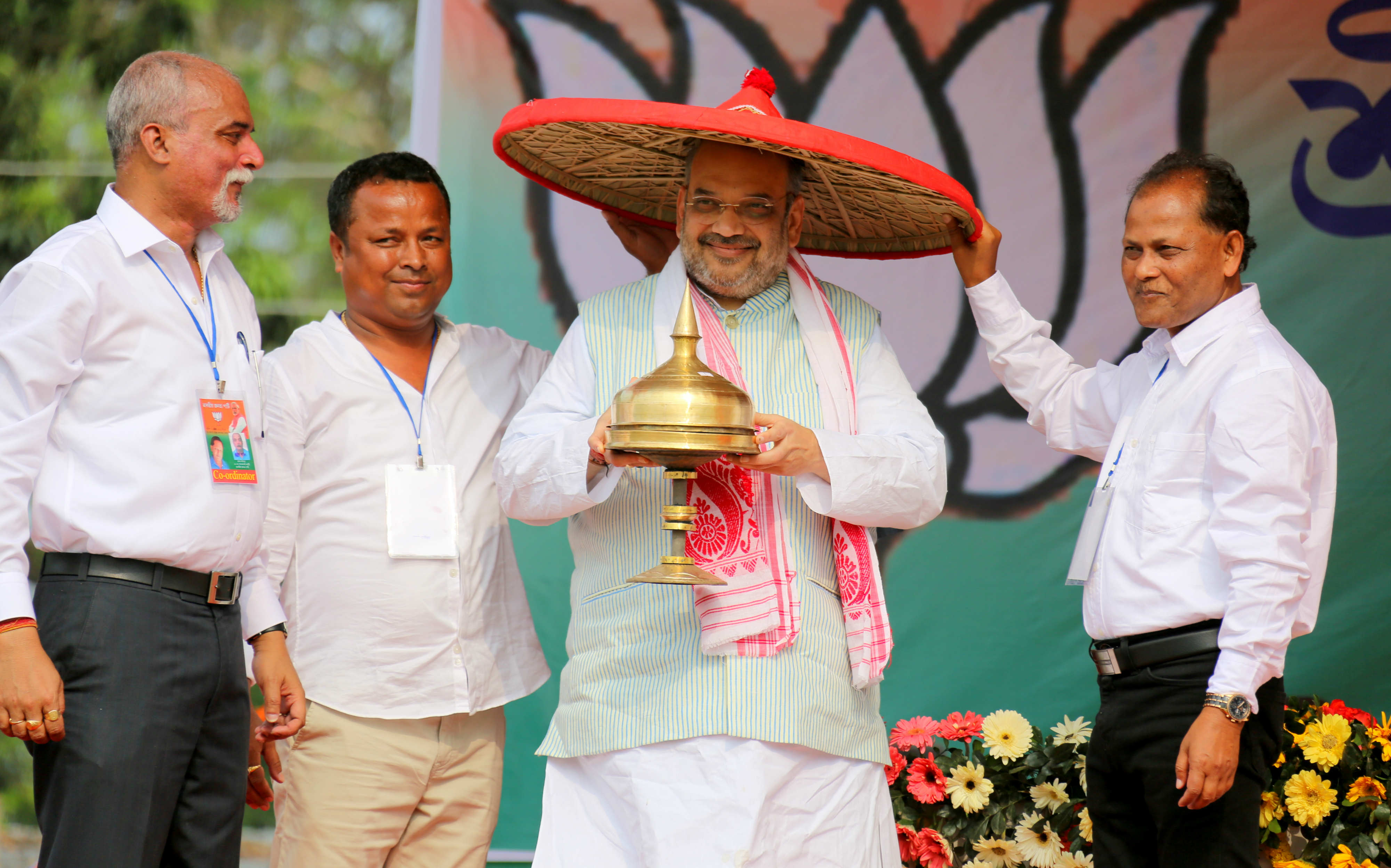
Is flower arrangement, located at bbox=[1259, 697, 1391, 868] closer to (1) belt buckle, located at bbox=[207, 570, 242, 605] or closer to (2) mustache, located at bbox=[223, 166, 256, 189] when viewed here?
(1) belt buckle, located at bbox=[207, 570, 242, 605]

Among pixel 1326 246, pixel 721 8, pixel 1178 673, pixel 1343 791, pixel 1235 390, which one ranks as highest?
pixel 721 8

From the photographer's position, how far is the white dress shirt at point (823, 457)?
2.60 meters

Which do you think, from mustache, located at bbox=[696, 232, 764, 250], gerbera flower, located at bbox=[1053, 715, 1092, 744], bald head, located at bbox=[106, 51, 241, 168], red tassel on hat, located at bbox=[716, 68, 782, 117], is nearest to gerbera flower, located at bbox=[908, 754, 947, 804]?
gerbera flower, located at bbox=[1053, 715, 1092, 744]

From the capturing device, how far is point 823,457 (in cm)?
258

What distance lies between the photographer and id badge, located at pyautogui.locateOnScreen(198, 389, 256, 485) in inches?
107

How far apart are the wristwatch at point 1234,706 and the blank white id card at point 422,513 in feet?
6.05

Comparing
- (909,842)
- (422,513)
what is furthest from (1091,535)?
(422,513)

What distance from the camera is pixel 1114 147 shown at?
4.41 meters

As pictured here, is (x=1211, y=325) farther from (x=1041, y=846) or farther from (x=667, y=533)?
(x=1041, y=846)

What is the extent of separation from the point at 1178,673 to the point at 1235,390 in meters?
0.63

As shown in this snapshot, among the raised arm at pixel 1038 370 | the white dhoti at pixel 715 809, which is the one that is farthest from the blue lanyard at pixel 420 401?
the raised arm at pixel 1038 370

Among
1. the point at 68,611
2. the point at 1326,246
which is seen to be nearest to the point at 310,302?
the point at 68,611

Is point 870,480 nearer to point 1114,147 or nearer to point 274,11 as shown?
point 1114,147

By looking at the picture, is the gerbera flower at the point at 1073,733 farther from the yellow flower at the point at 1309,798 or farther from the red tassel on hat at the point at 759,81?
the red tassel on hat at the point at 759,81
